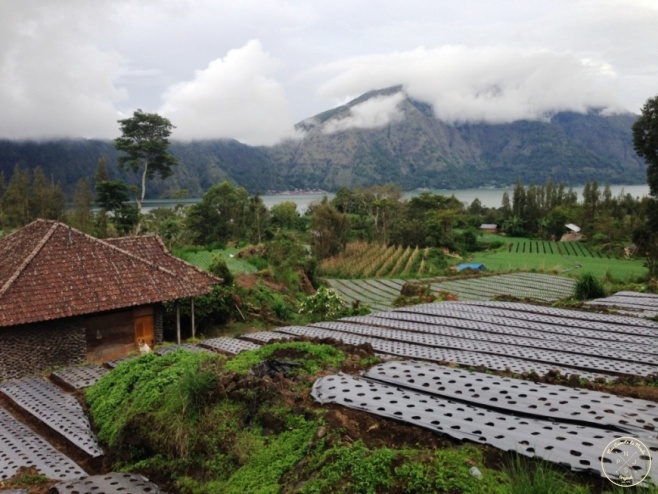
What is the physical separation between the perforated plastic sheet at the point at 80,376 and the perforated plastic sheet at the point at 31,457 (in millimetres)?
1970

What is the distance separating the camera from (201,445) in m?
4.43

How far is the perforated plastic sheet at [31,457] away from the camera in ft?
15.4

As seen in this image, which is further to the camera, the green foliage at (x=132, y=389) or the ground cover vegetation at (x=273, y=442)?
the green foliage at (x=132, y=389)

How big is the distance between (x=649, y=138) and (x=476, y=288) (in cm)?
1173

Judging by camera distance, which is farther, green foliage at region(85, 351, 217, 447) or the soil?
green foliage at region(85, 351, 217, 447)

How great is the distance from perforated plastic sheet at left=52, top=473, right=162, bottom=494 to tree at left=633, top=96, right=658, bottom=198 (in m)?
27.9

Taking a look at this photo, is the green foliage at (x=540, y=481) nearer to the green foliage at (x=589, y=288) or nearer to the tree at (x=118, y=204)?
the green foliage at (x=589, y=288)

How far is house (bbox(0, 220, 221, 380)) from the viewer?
10188mm

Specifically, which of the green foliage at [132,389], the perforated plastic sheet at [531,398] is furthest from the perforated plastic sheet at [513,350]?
the green foliage at [132,389]

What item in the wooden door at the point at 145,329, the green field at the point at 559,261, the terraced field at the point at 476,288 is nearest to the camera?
the wooden door at the point at 145,329

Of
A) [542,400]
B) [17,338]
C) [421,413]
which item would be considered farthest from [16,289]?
[542,400]

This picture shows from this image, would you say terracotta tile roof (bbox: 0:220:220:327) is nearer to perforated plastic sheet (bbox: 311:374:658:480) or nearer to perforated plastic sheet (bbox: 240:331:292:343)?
perforated plastic sheet (bbox: 240:331:292:343)

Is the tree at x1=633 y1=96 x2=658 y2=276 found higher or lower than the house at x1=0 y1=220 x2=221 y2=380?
higher

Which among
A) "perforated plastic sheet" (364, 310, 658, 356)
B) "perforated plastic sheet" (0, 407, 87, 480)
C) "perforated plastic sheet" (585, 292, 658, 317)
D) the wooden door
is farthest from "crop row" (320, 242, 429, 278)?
"perforated plastic sheet" (0, 407, 87, 480)
